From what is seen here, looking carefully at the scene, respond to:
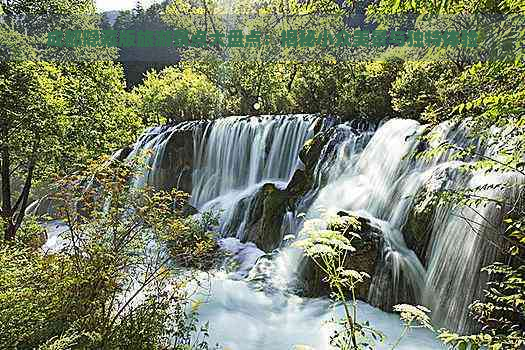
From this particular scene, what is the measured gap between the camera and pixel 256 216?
29.3 feet

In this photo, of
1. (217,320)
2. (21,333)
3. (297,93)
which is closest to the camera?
(21,333)

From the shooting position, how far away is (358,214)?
621cm

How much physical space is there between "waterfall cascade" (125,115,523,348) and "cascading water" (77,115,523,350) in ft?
0.05

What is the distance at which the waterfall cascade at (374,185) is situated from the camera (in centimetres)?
501

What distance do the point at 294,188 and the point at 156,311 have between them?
222 inches

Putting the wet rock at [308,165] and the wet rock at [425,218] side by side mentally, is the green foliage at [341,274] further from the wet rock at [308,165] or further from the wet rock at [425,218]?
the wet rock at [308,165]

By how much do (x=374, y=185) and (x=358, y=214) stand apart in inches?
61.2

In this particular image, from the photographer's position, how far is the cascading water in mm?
5027

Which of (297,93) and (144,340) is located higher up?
(297,93)

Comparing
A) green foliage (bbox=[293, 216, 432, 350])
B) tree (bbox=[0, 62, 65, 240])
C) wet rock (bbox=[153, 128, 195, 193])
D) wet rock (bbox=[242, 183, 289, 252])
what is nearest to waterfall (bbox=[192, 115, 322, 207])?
wet rock (bbox=[153, 128, 195, 193])

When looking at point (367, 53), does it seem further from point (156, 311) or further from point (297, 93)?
point (156, 311)

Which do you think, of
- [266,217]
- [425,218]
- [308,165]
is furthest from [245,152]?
[425,218]

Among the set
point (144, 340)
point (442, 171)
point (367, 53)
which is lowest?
point (144, 340)

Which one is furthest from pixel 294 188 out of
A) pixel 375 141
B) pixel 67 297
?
pixel 67 297
